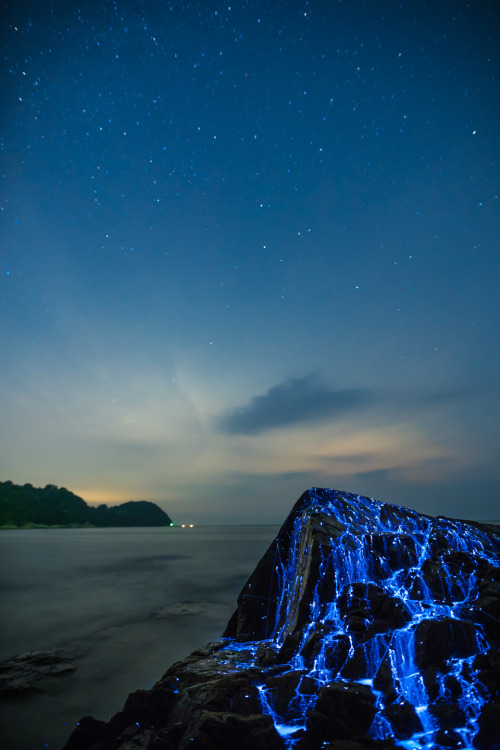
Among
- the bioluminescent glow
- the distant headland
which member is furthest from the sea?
the distant headland

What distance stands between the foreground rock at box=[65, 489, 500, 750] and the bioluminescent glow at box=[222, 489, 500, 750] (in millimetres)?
18

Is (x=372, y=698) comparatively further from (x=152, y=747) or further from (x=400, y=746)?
(x=152, y=747)

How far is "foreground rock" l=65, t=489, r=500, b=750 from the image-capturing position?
418 cm

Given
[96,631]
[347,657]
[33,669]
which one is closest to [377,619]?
[347,657]

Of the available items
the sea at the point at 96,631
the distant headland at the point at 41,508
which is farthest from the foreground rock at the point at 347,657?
the distant headland at the point at 41,508

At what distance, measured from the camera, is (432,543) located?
7953mm

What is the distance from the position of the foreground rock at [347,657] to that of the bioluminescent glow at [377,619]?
2 centimetres

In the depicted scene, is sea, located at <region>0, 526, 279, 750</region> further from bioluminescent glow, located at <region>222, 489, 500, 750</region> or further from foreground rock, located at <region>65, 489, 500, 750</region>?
bioluminescent glow, located at <region>222, 489, 500, 750</region>

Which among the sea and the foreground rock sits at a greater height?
the foreground rock

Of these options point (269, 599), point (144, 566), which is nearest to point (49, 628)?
point (269, 599)

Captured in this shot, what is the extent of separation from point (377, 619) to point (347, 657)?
816 millimetres

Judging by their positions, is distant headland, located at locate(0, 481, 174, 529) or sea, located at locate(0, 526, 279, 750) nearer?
sea, located at locate(0, 526, 279, 750)

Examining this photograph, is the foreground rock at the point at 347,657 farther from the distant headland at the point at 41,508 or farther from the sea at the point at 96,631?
the distant headland at the point at 41,508

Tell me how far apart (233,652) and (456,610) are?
4.09 meters
